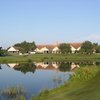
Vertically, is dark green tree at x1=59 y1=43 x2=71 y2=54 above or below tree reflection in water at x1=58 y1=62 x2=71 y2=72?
above

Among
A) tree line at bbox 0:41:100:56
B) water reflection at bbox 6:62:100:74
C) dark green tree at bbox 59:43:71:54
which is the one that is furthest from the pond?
dark green tree at bbox 59:43:71:54

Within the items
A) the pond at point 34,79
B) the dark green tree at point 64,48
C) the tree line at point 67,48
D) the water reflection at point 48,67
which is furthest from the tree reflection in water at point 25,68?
the dark green tree at point 64,48

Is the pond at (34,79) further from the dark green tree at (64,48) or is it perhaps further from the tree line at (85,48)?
the dark green tree at (64,48)

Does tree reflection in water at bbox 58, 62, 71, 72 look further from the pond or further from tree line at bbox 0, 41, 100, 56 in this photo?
tree line at bbox 0, 41, 100, 56

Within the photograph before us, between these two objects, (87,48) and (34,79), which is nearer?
(34,79)

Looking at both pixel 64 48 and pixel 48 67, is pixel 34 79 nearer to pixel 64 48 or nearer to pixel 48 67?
pixel 48 67

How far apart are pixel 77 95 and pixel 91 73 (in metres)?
11.8

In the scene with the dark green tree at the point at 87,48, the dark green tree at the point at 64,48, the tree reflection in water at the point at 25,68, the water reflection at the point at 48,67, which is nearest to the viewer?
the tree reflection in water at the point at 25,68

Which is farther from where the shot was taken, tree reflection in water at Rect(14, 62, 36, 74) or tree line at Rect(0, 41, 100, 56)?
tree line at Rect(0, 41, 100, 56)

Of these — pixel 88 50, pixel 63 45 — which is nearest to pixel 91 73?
pixel 88 50

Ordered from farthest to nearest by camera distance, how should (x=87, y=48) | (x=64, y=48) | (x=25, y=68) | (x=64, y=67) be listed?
(x=64, y=48) < (x=87, y=48) < (x=25, y=68) < (x=64, y=67)

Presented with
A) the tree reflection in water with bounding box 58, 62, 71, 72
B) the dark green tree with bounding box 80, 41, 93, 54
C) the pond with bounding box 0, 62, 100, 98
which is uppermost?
the dark green tree with bounding box 80, 41, 93, 54

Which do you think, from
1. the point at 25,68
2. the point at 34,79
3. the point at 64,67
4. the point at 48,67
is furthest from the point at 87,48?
the point at 34,79

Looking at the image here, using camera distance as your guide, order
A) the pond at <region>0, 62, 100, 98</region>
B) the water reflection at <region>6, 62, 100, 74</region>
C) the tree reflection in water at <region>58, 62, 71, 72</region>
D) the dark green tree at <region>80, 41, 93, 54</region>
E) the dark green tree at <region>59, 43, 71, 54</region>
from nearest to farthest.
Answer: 1. the pond at <region>0, 62, 100, 98</region>
2. the tree reflection in water at <region>58, 62, 71, 72</region>
3. the water reflection at <region>6, 62, 100, 74</region>
4. the dark green tree at <region>80, 41, 93, 54</region>
5. the dark green tree at <region>59, 43, 71, 54</region>
